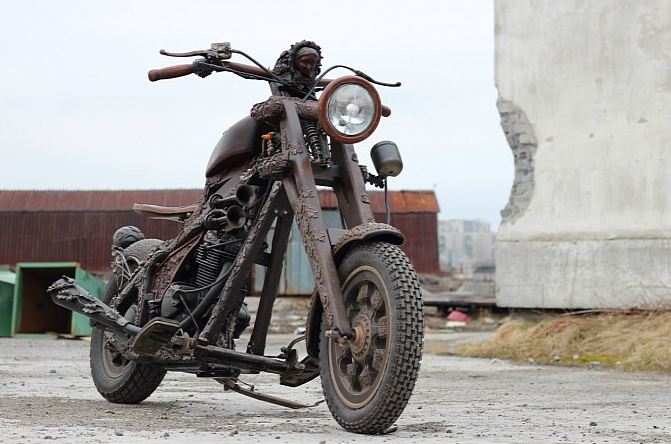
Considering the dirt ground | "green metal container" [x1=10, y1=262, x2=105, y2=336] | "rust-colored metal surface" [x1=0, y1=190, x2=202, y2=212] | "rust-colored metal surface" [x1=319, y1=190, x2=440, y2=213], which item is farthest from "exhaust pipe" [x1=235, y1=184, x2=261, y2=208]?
"rust-colored metal surface" [x1=319, y1=190, x2=440, y2=213]

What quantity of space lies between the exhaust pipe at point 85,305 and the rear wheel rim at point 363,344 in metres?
1.49

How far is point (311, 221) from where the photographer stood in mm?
4312

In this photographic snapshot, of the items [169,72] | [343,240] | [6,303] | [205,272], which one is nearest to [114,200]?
[6,303]

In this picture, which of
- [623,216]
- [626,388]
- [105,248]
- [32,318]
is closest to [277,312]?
[32,318]

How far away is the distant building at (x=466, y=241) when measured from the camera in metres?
59.0

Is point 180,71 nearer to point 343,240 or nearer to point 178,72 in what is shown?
point 178,72

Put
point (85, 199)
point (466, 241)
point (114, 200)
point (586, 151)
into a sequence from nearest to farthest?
point (586, 151) < point (114, 200) < point (85, 199) < point (466, 241)

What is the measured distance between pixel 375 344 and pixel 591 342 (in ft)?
20.1

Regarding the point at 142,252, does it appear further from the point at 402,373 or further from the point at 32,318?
the point at 32,318

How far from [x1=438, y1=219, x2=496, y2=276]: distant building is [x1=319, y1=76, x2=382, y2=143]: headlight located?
161 ft

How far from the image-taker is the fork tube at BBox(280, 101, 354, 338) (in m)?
4.08

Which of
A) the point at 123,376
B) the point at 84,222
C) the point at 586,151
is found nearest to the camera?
the point at 123,376

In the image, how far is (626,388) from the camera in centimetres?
661

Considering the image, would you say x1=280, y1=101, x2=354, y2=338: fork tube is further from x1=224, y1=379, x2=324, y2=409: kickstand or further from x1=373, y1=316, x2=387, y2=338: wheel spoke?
x1=224, y1=379, x2=324, y2=409: kickstand
